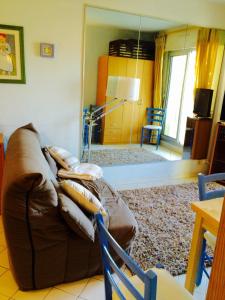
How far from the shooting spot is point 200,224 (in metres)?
1.47

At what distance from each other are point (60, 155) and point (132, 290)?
1.91 metres

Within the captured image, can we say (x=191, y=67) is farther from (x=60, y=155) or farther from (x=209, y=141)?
(x=60, y=155)

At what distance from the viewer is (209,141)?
402 cm

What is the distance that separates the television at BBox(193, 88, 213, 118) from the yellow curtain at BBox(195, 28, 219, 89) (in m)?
0.11

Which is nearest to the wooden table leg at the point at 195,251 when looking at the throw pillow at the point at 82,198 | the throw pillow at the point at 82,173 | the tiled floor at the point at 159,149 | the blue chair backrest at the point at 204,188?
the blue chair backrest at the point at 204,188

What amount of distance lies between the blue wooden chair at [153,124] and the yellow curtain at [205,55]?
0.70 meters

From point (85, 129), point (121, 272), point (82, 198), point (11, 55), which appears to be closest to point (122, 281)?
point (121, 272)

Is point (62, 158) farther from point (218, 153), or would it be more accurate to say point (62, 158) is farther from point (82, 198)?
point (218, 153)

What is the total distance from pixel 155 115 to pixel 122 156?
802mm

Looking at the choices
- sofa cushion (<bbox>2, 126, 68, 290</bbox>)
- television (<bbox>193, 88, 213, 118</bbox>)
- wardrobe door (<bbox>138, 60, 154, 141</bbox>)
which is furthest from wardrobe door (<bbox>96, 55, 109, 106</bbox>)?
sofa cushion (<bbox>2, 126, 68, 290</bbox>)

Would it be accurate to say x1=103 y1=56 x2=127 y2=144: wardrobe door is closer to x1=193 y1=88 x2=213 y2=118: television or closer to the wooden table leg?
x1=193 y1=88 x2=213 y2=118: television

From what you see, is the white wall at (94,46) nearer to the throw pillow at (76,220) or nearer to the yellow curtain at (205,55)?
the yellow curtain at (205,55)

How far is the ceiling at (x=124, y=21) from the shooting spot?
2.94 metres

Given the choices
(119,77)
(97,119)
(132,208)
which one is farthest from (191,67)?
(132,208)
